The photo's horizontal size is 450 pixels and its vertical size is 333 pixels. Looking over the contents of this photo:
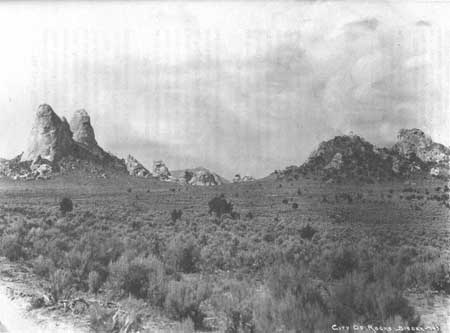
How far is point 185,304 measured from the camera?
5.69 m

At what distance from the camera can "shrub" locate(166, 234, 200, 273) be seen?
820cm

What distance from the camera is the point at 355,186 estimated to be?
16.8 m

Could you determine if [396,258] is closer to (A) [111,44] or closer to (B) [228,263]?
(B) [228,263]

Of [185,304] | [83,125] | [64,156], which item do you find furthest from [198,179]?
[64,156]

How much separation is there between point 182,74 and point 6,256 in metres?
6.39

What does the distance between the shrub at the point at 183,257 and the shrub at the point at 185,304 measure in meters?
2.09

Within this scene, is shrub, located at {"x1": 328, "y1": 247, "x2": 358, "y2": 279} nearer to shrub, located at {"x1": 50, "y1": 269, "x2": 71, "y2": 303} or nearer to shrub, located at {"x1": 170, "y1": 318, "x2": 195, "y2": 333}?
shrub, located at {"x1": 170, "y1": 318, "x2": 195, "y2": 333}

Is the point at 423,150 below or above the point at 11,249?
above

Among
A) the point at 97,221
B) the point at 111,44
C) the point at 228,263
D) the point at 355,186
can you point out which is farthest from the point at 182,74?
the point at 355,186

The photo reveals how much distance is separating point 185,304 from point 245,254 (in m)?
3.23

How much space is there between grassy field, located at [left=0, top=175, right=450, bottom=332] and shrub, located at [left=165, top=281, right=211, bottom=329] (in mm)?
18

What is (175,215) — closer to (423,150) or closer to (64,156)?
(423,150)

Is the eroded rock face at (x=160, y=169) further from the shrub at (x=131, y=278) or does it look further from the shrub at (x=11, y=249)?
the shrub at (x=131, y=278)


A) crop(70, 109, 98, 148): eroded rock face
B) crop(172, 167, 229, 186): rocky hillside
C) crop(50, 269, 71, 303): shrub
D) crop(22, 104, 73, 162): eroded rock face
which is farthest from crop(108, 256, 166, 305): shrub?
crop(22, 104, 73, 162): eroded rock face
